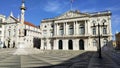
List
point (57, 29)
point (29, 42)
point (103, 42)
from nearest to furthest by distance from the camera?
point (103, 42)
point (57, 29)
point (29, 42)

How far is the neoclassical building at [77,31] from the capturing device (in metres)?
52.2

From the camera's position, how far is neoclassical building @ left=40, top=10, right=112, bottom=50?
52.2 meters

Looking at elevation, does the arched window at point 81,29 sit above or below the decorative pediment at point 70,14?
below

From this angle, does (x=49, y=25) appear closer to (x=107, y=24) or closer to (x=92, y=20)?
(x=92, y=20)

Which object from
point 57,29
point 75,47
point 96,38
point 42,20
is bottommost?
point 75,47

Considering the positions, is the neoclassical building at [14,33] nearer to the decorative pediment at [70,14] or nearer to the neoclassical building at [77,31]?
the neoclassical building at [77,31]

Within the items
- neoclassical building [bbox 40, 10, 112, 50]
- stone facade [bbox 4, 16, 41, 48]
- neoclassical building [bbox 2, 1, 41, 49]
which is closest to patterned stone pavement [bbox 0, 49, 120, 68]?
neoclassical building [bbox 40, 10, 112, 50]

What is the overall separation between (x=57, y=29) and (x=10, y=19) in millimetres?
24492

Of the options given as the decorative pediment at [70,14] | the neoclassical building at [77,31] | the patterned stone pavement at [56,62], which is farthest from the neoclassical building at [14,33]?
the patterned stone pavement at [56,62]

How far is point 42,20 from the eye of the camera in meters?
65.4

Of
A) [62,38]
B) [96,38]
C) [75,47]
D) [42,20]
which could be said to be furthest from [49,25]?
[96,38]

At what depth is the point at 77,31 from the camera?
182 feet

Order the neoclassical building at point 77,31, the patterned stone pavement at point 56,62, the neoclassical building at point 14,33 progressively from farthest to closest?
1. the neoclassical building at point 14,33
2. the neoclassical building at point 77,31
3. the patterned stone pavement at point 56,62

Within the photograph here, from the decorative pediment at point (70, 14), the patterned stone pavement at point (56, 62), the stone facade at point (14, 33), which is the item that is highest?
the decorative pediment at point (70, 14)
